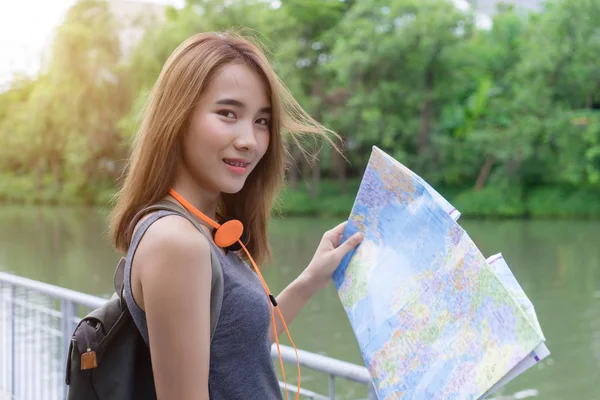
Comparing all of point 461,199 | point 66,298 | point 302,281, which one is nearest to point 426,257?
point 302,281

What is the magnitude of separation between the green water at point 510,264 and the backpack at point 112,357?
4128 mm

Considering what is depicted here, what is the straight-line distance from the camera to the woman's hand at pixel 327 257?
4.63 feet

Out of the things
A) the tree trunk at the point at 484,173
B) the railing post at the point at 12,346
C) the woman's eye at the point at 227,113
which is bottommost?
the tree trunk at the point at 484,173

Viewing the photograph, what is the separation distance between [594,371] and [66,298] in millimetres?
5391

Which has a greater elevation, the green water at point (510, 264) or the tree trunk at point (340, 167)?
the green water at point (510, 264)

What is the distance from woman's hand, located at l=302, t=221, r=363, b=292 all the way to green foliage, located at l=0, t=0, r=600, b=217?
19.9 m

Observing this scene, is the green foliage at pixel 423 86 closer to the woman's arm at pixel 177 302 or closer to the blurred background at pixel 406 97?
the blurred background at pixel 406 97

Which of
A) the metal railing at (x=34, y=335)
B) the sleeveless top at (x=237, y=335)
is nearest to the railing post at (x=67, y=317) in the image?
the metal railing at (x=34, y=335)

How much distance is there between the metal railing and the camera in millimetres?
2607

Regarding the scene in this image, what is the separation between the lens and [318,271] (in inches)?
56.8

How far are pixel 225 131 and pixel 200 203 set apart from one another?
136mm

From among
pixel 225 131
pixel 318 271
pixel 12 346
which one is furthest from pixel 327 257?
pixel 12 346

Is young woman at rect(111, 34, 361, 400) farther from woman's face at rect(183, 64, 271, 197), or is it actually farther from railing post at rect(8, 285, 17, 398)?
railing post at rect(8, 285, 17, 398)

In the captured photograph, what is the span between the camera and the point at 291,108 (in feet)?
4.21
